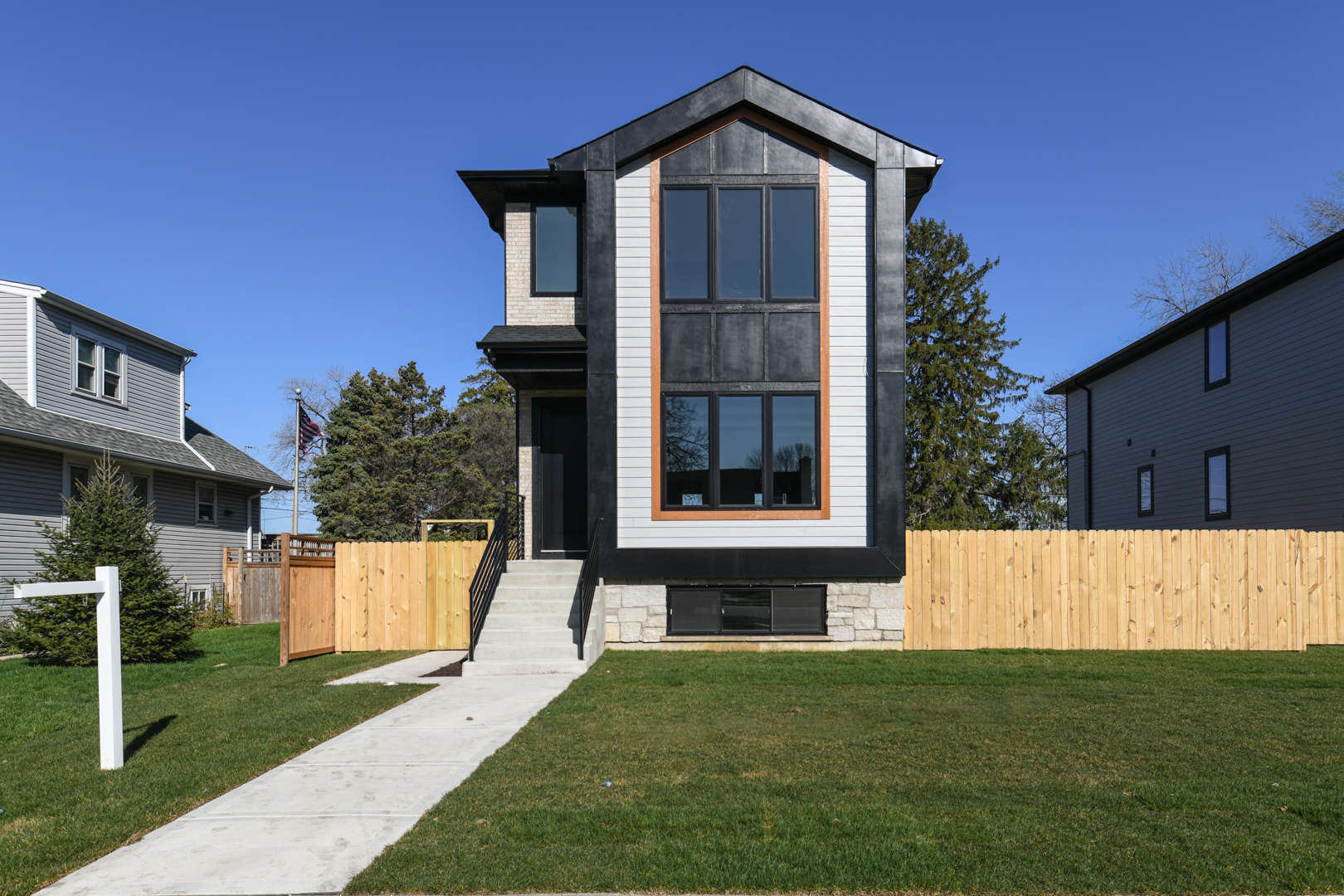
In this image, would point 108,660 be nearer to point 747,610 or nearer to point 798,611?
point 747,610

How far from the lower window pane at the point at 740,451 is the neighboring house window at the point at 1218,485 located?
12.3m

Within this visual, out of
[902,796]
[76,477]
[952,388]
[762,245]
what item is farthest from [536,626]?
[952,388]

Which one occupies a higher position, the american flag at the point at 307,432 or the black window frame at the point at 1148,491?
the american flag at the point at 307,432

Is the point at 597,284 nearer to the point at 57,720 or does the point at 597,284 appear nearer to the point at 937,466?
the point at 57,720

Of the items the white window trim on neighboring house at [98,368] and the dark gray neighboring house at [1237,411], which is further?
the white window trim on neighboring house at [98,368]

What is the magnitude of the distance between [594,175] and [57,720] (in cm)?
891

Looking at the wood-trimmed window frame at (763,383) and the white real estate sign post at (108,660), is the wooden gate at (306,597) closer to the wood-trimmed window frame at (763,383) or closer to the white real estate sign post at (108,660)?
the white real estate sign post at (108,660)

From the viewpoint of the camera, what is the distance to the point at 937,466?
31.7m

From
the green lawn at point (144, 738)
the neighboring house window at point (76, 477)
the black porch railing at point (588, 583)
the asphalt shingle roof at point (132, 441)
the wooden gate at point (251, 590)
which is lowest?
the wooden gate at point (251, 590)

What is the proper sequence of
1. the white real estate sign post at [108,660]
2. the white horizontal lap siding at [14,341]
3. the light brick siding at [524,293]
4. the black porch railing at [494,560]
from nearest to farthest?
the white real estate sign post at [108,660] < the black porch railing at [494,560] < the light brick siding at [524,293] < the white horizontal lap siding at [14,341]

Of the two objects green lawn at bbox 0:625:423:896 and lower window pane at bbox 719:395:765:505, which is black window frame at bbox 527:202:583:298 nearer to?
lower window pane at bbox 719:395:765:505

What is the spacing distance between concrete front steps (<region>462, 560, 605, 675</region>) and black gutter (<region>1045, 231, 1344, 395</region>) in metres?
13.6

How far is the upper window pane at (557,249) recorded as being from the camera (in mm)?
13336

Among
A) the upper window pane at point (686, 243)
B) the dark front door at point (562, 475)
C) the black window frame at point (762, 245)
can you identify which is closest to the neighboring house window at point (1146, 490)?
the black window frame at point (762, 245)
